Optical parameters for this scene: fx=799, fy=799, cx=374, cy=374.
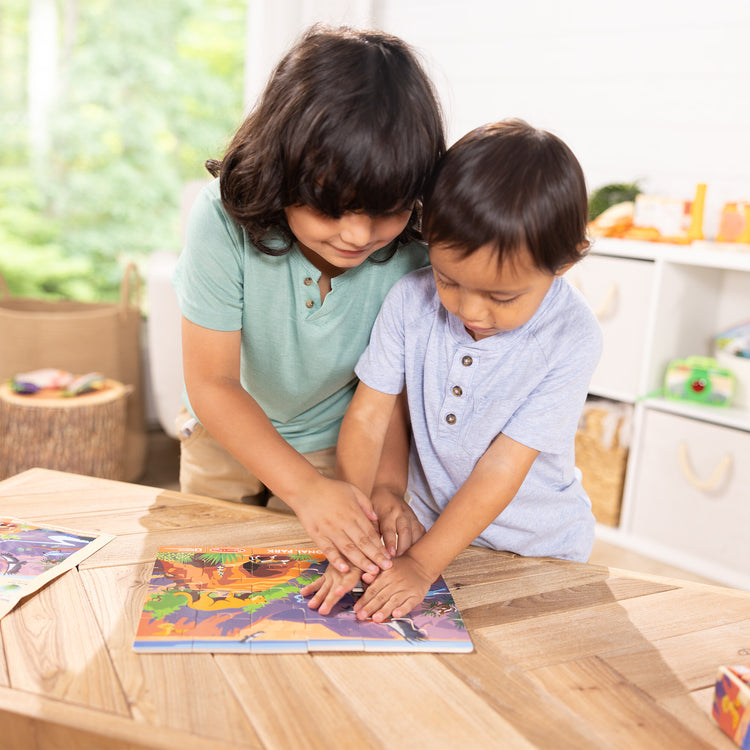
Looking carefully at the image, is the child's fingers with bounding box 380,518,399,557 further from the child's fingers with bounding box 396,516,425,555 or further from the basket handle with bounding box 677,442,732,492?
the basket handle with bounding box 677,442,732,492

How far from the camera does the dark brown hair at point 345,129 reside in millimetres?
871

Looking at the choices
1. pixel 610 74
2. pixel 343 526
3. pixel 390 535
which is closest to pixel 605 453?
pixel 610 74

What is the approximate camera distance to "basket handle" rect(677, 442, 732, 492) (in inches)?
83.7

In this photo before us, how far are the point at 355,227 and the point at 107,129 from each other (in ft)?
12.0

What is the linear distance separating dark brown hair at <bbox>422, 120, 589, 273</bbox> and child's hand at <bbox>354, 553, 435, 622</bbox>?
367mm

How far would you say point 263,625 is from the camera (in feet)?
2.65

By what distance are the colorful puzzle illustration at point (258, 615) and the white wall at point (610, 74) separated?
161 cm

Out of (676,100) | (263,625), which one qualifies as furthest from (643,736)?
(676,100)

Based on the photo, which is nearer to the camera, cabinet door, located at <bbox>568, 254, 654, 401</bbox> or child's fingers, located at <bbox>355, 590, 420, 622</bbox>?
child's fingers, located at <bbox>355, 590, 420, 622</bbox>

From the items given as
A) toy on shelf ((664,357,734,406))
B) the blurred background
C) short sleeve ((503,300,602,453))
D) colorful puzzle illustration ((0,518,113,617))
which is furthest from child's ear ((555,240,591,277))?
the blurred background

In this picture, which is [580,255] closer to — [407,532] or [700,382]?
[407,532]

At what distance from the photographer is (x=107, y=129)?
13.6ft

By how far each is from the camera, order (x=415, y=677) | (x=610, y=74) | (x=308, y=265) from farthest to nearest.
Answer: (x=610, y=74)
(x=308, y=265)
(x=415, y=677)

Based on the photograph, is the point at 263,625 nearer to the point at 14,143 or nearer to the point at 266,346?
the point at 266,346
